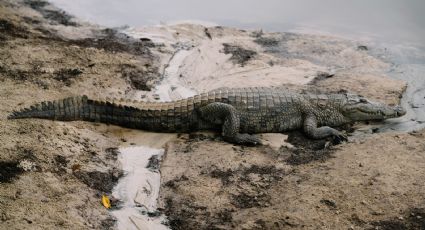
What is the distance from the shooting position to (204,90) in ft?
25.8

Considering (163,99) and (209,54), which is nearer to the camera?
(163,99)

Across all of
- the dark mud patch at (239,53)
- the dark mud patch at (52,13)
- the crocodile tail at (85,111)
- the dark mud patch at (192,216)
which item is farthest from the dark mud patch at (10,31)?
the dark mud patch at (192,216)

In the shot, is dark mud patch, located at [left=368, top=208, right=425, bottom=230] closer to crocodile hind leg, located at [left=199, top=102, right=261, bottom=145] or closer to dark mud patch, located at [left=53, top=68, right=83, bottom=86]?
crocodile hind leg, located at [left=199, top=102, right=261, bottom=145]

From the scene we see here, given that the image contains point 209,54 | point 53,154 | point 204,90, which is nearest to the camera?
point 53,154

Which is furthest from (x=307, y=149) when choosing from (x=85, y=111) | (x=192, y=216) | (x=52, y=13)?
(x=52, y=13)

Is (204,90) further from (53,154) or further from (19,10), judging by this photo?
(19,10)

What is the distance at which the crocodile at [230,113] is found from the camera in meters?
6.14

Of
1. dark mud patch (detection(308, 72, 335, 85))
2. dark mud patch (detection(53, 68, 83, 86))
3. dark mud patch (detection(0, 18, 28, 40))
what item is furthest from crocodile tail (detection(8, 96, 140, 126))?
dark mud patch (detection(308, 72, 335, 85))

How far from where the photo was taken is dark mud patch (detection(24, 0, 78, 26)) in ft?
34.0

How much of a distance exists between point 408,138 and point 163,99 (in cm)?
358

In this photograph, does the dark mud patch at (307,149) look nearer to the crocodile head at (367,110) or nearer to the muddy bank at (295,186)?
the muddy bank at (295,186)

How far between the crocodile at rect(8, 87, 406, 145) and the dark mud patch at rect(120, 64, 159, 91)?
4.45ft

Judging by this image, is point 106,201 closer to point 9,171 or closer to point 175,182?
point 175,182

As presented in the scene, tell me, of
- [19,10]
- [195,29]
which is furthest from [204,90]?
[19,10]
